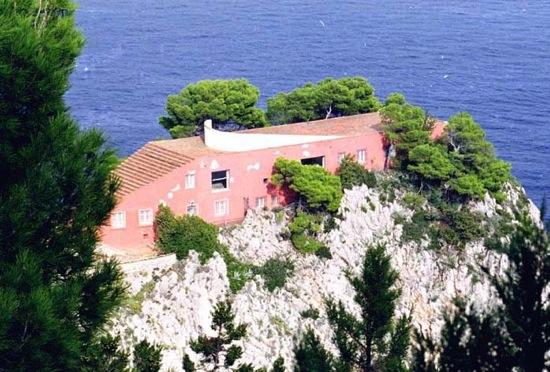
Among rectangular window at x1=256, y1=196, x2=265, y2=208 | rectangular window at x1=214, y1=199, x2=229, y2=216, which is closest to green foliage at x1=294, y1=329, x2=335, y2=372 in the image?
rectangular window at x1=214, y1=199, x2=229, y2=216

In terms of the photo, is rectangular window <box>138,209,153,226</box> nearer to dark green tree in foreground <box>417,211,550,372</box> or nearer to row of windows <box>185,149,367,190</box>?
row of windows <box>185,149,367,190</box>

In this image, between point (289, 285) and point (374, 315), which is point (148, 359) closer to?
point (374, 315)

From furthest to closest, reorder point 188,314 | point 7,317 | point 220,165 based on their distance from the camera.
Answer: point 220,165
point 188,314
point 7,317

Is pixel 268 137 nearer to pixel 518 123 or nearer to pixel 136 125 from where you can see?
pixel 136 125

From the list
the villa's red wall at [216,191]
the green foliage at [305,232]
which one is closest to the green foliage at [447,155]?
the villa's red wall at [216,191]

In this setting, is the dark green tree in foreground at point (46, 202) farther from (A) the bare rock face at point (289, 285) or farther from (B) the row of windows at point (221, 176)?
(B) the row of windows at point (221, 176)

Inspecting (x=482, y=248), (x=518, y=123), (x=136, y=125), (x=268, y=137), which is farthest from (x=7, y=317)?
(x=518, y=123)
